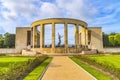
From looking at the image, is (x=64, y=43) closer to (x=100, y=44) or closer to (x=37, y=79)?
(x=100, y=44)

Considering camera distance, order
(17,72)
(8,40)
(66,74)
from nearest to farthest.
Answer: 1. (17,72)
2. (66,74)
3. (8,40)

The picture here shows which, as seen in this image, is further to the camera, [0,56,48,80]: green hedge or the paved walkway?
the paved walkway

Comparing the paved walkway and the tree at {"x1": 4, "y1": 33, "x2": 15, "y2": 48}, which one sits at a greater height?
the tree at {"x1": 4, "y1": 33, "x2": 15, "y2": 48}

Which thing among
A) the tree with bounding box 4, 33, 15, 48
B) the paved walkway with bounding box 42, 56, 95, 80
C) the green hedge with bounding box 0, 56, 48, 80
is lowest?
the paved walkway with bounding box 42, 56, 95, 80

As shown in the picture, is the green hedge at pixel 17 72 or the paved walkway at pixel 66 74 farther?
the paved walkway at pixel 66 74

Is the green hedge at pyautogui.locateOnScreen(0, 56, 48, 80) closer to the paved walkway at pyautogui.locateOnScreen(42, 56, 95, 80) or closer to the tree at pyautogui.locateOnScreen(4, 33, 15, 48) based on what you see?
the paved walkway at pyautogui.locateOnScreen(42, 56, 95, 80)

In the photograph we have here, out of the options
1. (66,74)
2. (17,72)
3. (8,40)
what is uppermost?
(8,40)

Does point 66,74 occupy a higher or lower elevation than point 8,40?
lower

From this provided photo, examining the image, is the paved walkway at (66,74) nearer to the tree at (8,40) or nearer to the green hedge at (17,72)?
the green hedge at (17,72)

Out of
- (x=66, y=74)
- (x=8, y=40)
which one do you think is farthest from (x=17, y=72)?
(x=8, y=40)

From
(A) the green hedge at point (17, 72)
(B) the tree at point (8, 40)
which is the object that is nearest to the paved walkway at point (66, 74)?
(A) the green hedge at point (17, 72)

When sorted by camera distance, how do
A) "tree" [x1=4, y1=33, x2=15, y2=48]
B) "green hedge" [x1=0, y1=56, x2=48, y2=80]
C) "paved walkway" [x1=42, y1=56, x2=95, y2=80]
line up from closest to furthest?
"green hedge" [x1=0, y1=56, x2=48, y2=80] < "paved walkway" [x1=42, y1=56, x2=95, y2=80] < "tree" [x1=4, y1=33, x2=15, y2=48]

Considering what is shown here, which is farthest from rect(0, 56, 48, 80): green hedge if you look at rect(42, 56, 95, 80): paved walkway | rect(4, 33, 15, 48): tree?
rect(4, 33, 15, 48): tree

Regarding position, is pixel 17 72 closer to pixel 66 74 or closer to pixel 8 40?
pixel 66 74
